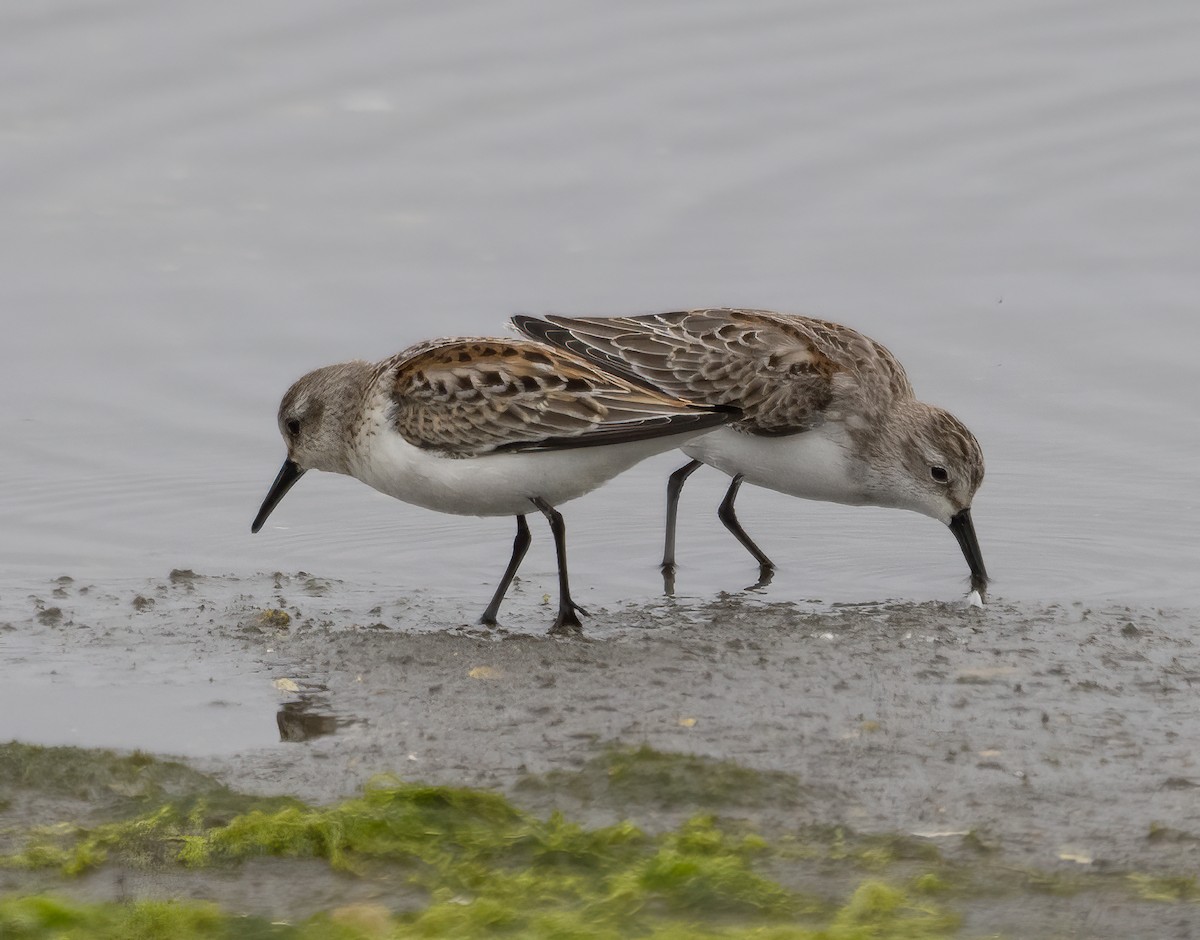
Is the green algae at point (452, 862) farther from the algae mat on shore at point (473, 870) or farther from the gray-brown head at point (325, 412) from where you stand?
the gray-brown head at point (325, 412)

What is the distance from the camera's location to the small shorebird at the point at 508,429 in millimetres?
7957

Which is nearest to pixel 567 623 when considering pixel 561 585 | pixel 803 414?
pixel 561 585

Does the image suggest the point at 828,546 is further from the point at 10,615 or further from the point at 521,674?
the point at 10,615

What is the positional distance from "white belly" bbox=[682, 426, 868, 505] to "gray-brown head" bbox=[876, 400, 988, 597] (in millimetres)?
180

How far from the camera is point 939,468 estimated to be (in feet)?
29.8

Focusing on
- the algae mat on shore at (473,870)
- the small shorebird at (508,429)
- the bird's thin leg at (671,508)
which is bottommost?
the algae mat on shore at (473,870)

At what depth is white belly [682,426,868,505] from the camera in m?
9.24

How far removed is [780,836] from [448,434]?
308cm

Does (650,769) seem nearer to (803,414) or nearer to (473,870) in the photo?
(473,870)

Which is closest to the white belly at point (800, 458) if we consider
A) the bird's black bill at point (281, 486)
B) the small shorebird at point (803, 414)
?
the small shorebird at point (803, 414)

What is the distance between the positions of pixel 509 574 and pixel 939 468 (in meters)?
2.28

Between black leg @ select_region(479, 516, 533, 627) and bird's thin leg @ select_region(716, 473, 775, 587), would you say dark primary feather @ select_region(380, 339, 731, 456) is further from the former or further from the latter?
bird's thin leg @ select_region(716, 473, 775, 587)

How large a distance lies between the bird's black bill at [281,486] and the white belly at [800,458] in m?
1.98

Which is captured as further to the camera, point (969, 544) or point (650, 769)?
point (969, 544)
